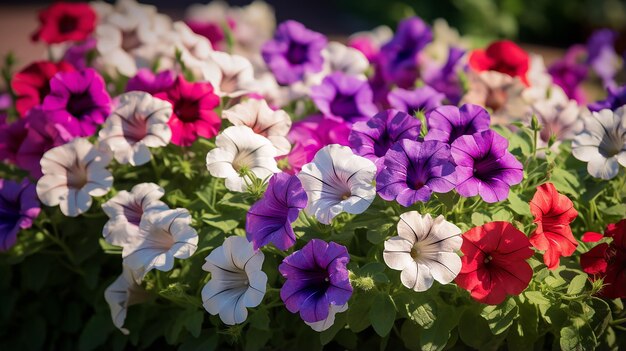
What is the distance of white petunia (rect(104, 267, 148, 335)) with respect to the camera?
1.87 metres

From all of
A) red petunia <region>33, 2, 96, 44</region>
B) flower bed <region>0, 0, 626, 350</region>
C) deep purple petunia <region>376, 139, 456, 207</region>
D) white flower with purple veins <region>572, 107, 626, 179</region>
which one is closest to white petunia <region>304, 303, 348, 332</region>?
flower bed <region>0, 0, 626, 350</region>

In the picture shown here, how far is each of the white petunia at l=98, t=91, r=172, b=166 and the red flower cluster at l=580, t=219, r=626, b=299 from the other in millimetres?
1142

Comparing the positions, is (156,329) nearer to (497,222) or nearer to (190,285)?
(190,285)

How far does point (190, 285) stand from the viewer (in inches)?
74.2

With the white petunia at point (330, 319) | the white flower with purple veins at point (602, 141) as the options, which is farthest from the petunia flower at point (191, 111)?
the white flower with purple veins at point (602, 141)

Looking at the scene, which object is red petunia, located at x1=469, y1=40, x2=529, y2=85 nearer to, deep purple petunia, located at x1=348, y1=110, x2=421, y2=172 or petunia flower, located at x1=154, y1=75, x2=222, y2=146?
deep purple petunia, located at x1=348, y1=110, x2=421, y2=172

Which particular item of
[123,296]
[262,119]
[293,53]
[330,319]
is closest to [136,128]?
[262,119]

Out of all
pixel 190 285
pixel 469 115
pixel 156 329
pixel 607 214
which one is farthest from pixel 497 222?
pixel 156 329

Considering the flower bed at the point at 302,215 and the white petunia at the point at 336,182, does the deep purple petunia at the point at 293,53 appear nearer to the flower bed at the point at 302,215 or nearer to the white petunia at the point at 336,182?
the flower bed at the point at 302,215

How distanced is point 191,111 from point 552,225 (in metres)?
1.03

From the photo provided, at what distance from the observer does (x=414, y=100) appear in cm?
226

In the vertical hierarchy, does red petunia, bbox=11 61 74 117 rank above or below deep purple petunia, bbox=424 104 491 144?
below

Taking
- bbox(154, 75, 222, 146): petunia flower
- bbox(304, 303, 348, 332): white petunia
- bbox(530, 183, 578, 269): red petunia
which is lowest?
bbox(304, 303, 348, 332): white petunia

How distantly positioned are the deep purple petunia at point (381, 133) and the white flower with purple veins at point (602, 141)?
0.46 m
